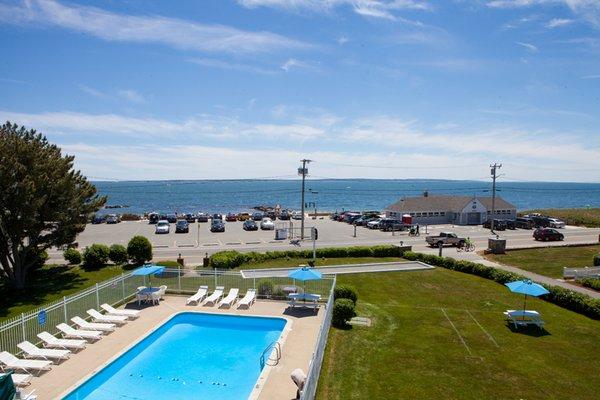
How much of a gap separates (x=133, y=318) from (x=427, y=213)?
50.2 m

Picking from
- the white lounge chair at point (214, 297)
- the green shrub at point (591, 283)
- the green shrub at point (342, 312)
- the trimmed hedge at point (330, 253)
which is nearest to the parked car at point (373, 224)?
the trimmed hedge at point (330, 253)

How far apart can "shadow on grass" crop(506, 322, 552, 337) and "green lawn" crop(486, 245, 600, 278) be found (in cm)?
1285

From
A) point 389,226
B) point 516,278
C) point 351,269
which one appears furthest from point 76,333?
point 389,226

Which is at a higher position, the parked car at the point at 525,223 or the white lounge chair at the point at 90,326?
the parked car at the point at 525,223

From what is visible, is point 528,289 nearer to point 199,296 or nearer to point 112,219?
point 199,296

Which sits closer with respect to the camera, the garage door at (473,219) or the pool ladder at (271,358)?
the pool ladder at (271,358)

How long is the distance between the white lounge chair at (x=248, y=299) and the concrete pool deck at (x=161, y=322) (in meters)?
0.30

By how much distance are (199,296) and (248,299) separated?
118 inches

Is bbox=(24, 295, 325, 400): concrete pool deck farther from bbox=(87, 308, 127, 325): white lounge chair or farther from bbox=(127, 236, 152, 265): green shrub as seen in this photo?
bbox=(127, 236, 152, 265): green shrub

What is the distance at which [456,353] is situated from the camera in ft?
57.6

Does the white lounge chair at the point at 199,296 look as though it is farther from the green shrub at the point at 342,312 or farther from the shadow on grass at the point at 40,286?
the shadow on grass at the point at 40,286

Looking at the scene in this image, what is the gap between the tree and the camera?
82.1ft

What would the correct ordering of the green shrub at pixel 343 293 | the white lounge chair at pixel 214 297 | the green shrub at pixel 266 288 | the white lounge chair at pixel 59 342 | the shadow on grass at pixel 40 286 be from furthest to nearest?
the shadow on grass at pixel 40 286 < the green shrub at pixel 266 288 < the white lounge chair at pixel 214 297 < the green shrub at pixel 343 293 < the white lounge chair at pixel 59 342

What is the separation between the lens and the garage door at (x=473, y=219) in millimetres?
63188
